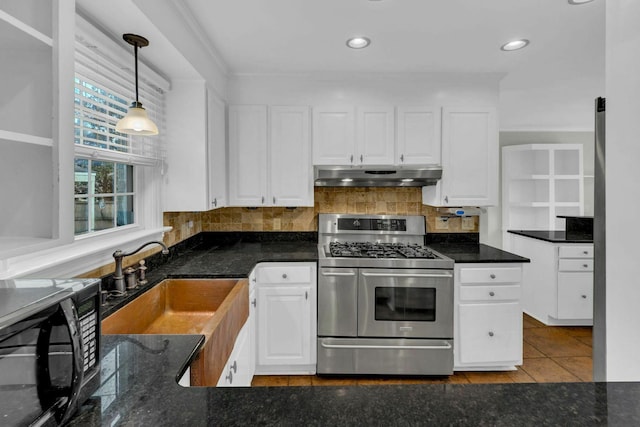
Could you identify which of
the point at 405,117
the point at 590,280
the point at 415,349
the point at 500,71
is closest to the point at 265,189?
the point at 405,117

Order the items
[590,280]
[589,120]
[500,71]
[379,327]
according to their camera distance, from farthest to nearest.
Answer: [589,120] → [590,280] → [500,71] → [379,327]

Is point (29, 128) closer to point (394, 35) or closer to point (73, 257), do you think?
point (73, 257)

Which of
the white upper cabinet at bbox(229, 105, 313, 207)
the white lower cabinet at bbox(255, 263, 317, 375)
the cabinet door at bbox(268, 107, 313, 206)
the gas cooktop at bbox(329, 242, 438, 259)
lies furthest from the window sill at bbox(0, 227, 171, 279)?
the gas cooktop at bbox(329, 242, 438, 259)

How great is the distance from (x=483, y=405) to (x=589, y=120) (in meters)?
5.67

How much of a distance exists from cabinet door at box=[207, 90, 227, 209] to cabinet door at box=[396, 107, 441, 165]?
57.1 inches

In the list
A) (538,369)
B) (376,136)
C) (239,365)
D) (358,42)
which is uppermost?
(358,42)

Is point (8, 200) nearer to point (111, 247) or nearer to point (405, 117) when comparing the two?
point (111, 247)

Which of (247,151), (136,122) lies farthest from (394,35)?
(136,122)

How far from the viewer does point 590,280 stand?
359cm

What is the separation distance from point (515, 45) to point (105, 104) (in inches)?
102

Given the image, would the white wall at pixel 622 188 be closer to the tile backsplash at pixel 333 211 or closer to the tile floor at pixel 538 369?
the tile floor at pixel 538 369

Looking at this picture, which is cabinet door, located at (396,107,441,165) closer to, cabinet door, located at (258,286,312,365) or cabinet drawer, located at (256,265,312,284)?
cabinet drawer, located at (256,265,312,284)

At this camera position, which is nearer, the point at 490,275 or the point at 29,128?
the point at 29,128

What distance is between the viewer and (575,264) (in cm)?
361
